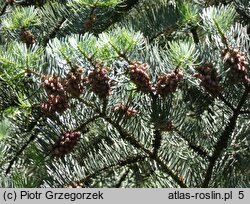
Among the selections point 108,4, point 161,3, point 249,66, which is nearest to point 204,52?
point 249,66

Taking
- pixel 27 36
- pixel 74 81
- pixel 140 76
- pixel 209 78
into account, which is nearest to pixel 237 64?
pixel 209 78

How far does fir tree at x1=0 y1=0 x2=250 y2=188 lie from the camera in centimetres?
84

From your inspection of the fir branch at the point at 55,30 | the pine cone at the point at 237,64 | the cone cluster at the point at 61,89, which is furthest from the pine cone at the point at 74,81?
the fir branch at the point at 55,30

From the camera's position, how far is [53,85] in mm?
881

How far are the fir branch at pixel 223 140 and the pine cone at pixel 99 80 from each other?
0.22m

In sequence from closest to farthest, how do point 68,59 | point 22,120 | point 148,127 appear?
point 68,59 → point 148,127 → point 22,120

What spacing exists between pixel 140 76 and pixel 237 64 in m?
0.15

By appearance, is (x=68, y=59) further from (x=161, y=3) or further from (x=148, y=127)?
(x=161, y=3)

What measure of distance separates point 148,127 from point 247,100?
0.18 m

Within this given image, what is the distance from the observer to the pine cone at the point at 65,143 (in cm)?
94

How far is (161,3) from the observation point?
1.16 m

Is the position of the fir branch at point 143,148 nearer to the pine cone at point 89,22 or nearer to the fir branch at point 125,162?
the fir branch at point 125,162

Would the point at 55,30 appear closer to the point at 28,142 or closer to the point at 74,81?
the point at 28,142
